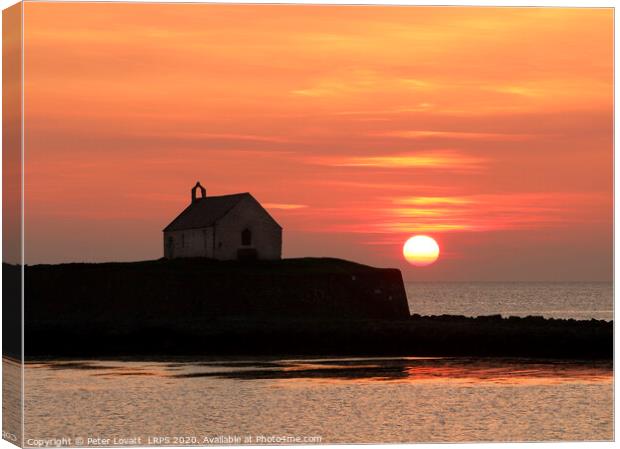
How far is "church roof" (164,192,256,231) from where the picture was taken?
4406cm

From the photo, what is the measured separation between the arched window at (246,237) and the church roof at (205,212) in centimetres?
101

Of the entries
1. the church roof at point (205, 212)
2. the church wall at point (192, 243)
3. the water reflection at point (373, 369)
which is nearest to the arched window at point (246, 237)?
the church roof at point (205, 212)

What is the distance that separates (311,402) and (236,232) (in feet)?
67.4

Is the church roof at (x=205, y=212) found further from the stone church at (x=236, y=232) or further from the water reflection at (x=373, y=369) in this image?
the water reflection at (x=373, y=369)

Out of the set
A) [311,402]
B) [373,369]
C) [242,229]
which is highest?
[242,229]

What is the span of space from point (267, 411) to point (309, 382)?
3.41 metres

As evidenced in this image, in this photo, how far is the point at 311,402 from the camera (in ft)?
77.6

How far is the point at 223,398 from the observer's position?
78.6ft

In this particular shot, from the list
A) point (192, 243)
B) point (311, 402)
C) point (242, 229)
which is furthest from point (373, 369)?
point (192, 243)

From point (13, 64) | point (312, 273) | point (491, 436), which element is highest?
point (13, 64)

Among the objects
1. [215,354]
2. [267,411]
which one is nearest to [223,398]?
[267,411]

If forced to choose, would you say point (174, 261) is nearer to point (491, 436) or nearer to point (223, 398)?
point (223, 398)

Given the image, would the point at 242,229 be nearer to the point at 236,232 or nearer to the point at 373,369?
the point at 236,232

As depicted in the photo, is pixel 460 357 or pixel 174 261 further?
pixel 174 261
